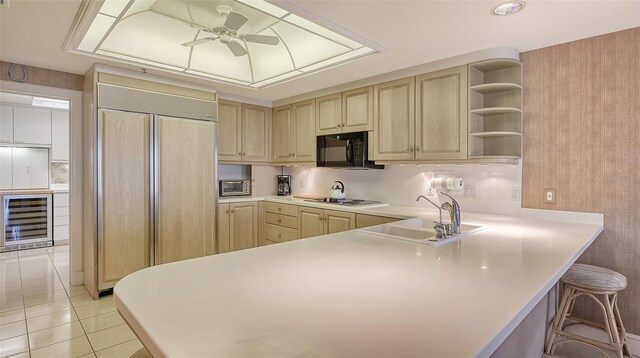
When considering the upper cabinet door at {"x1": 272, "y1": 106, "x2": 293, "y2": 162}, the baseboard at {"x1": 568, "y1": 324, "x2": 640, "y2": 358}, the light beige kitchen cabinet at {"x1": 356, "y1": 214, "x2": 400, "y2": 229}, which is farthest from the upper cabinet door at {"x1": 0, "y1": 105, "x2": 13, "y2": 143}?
the baseboard at {"x1": 568, "y1": 324, "x2": 640, "y2": 358}

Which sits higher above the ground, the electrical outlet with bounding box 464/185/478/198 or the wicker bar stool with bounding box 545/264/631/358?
the electrical outlet with bounding box 464/185/478/198

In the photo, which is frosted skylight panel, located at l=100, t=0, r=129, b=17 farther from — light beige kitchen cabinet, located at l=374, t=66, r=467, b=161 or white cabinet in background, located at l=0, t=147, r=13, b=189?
white cabinet in background, located at l=0, t=147, r=13, b=189

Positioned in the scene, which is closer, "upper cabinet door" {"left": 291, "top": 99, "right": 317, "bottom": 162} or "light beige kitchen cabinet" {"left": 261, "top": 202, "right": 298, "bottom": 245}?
"light beige kitchen cabinet" {"left": 261, "top": 202, "right": 298, "bottom": 245}

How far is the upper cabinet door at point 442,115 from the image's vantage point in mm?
2791

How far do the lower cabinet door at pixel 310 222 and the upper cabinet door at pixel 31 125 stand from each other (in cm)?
442

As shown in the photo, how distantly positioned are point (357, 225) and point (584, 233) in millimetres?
1720

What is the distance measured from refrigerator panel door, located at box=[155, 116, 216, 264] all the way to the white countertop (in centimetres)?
226

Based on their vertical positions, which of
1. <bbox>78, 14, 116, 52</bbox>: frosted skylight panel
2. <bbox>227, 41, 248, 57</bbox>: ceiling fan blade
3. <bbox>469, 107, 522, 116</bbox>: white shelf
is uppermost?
<bbox>78, 14, 116, 52</bbox>: frosted skylight panel

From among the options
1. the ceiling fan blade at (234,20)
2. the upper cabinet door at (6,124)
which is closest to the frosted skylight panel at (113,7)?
the ceiling fan blade at (234,20)

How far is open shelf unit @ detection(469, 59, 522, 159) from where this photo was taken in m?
2.69

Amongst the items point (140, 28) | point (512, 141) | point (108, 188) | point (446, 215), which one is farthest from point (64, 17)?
point (512, 141)

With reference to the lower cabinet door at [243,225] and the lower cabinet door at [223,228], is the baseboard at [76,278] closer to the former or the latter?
the lower cabinet door at [223,228]

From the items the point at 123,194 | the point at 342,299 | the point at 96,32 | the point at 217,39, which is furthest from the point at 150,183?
the point at 342,299

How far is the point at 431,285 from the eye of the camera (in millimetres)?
1075
